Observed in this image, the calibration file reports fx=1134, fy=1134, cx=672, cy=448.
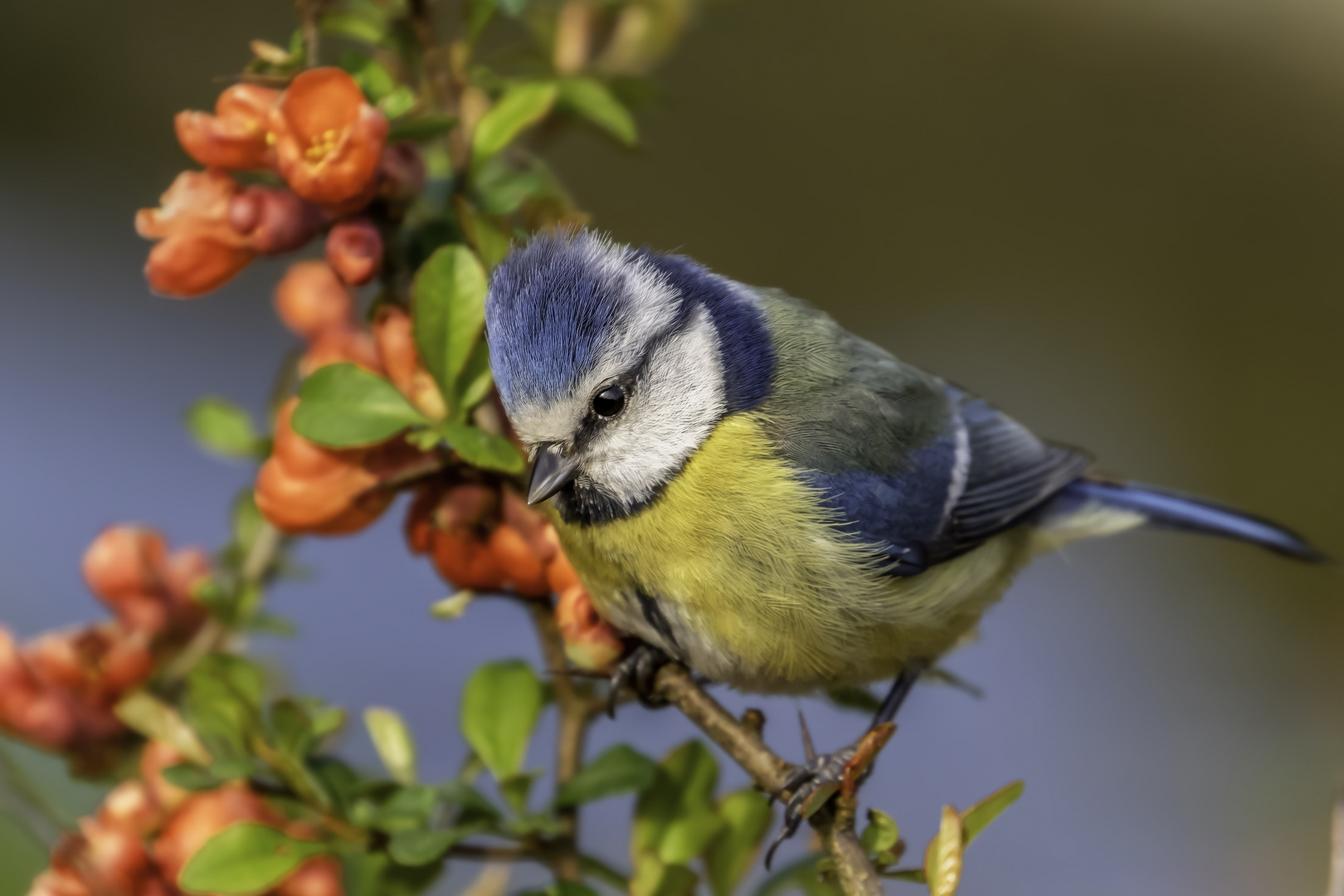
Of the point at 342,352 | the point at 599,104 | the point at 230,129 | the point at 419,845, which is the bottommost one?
the point at 419,845

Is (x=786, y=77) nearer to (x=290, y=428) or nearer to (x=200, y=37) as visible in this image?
(x=200, y=37)

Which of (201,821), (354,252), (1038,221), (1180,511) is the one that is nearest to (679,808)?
(201,821)

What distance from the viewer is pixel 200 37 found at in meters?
2.48

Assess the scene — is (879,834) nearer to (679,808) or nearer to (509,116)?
(679,808)

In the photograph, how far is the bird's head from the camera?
29.9 inches

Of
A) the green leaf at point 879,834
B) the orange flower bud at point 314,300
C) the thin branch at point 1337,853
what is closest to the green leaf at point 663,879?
the green leaf at point 879,834

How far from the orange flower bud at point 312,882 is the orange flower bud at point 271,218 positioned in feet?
1.20

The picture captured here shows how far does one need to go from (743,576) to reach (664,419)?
5.6 inches

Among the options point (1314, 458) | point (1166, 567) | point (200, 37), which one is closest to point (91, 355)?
point (200, 37)

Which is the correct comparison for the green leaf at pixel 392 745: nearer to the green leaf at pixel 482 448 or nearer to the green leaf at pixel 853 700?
the green leaf at pixel 482 448

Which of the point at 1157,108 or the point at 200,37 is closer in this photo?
the point at 200,37

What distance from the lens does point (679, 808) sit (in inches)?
28.3

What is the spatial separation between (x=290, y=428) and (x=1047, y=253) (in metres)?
2.54

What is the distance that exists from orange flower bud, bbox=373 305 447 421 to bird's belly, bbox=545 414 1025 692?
18 cm
